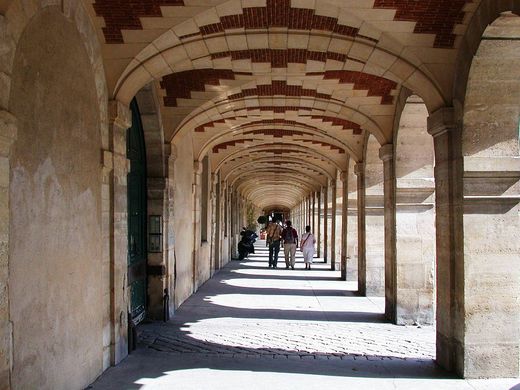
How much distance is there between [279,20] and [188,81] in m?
2.44

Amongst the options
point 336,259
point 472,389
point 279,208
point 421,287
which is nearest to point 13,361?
point 472,389

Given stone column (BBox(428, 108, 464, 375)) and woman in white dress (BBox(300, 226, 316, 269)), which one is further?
woman in white dress (BBox(300, 226, 316, 269))

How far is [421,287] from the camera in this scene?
7.50m

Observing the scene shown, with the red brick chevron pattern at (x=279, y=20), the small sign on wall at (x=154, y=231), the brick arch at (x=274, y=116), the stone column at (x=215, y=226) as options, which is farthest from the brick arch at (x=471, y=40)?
the stone column at (x=215, y=226)

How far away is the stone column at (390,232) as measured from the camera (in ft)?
24.9

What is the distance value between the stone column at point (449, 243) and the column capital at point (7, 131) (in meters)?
3.61

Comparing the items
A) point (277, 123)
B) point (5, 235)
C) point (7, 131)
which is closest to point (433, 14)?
point (7, 131)

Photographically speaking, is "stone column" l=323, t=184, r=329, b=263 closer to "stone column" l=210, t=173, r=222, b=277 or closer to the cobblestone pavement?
"stone column" l=210, t=173, r=222, b=277

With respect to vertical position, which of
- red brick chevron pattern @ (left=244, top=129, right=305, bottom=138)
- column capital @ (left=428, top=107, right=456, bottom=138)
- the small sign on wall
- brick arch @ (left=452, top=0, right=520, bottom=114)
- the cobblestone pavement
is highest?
red brick chevron pattern @ (left=244, top=129, right=305, bottom=138)

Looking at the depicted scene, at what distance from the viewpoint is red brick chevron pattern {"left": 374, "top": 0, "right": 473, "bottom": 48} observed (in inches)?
184

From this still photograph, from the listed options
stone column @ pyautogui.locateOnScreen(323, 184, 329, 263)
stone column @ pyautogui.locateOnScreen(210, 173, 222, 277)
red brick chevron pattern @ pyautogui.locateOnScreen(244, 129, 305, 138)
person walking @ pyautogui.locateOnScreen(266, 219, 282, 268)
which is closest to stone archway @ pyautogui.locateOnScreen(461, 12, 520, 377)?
red brick chevron pattern @ pyautogui.locateOnScreen(244, 129, 305, 138)

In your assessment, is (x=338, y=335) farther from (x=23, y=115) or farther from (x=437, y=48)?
(x=23, y=115)

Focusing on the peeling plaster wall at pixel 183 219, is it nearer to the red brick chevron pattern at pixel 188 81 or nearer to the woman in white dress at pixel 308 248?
the red brick chevron pattern at pixel 188 81

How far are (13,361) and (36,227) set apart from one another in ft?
2.68
